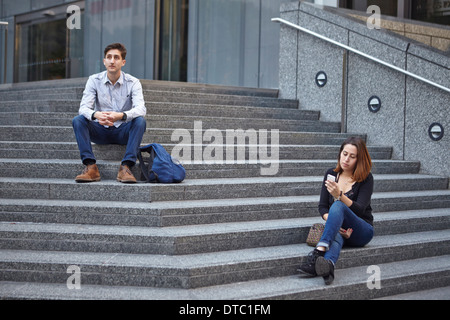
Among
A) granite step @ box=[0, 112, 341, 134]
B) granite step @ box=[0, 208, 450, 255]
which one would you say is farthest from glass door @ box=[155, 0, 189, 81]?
granite step @ box=[0, 208, 450, 255]

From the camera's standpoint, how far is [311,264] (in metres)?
4.19

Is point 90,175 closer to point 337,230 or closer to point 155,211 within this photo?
point 155,211

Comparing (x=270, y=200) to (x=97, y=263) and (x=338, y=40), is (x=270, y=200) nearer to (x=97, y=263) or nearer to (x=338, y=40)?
(x=97, y=263)

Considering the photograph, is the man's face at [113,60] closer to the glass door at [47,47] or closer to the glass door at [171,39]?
the glass door at [171,39]

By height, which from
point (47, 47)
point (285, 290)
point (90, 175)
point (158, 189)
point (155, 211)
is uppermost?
point (47, 47)

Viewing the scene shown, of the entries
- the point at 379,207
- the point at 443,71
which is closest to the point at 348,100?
the point at 443,71

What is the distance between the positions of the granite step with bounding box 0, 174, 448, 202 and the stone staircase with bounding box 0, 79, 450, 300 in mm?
10

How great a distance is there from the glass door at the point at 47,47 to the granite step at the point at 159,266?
10278 mm

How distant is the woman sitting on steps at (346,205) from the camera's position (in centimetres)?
421

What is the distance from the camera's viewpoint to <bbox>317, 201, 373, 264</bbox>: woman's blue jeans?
4.20 metres

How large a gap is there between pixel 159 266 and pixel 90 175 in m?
1.51

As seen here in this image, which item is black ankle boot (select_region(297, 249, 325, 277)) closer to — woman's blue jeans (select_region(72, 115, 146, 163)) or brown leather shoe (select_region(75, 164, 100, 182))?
woman's blue jeans (select_region(72, 115, 146, 163))

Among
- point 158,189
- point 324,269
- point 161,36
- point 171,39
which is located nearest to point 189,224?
point 158,189

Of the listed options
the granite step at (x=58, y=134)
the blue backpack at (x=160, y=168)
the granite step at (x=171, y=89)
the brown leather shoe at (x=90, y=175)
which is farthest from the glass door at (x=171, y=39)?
the brown leather shoe at (x=90, y=175)
